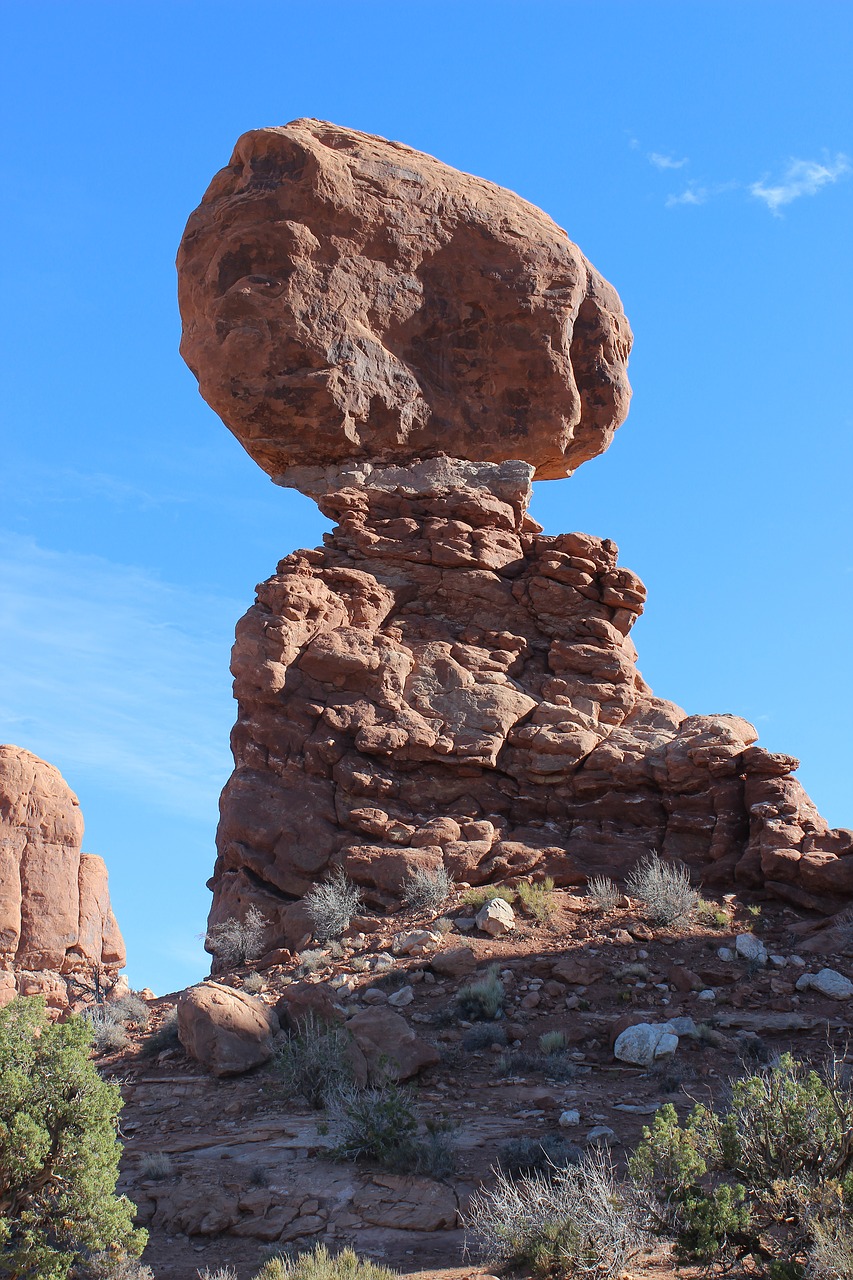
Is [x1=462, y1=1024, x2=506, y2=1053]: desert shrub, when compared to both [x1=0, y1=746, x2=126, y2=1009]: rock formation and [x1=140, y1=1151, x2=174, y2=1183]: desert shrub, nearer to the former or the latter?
[x1=140, y1=1151, x2=174, y2=1183]: desert shrub

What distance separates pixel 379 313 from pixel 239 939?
10.2 m

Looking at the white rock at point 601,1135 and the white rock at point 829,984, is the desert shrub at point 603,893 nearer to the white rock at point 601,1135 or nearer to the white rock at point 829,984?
the white rock at point 829,984

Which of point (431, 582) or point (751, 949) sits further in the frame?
point (431, 582)

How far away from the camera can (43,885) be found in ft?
64.2

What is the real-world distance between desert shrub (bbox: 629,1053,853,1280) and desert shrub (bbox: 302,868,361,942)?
716cm

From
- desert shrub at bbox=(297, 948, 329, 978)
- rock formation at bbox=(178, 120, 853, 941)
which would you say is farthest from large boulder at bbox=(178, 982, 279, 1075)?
rock formation at bbox=(178, 120, 853, 941)

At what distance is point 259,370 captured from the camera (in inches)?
736

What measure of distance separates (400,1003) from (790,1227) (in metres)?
5.73

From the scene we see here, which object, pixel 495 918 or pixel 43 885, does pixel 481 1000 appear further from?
pixel 43 885

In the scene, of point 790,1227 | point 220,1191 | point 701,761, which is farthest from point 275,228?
point 790,1227

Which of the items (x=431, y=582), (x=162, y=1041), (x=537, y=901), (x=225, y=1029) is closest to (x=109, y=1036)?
(x=162, y=1041)

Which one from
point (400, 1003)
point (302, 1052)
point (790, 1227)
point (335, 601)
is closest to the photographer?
point (790, 1227)

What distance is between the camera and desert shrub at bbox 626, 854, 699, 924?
1463cm

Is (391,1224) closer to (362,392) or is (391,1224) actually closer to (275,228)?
(362,392)
